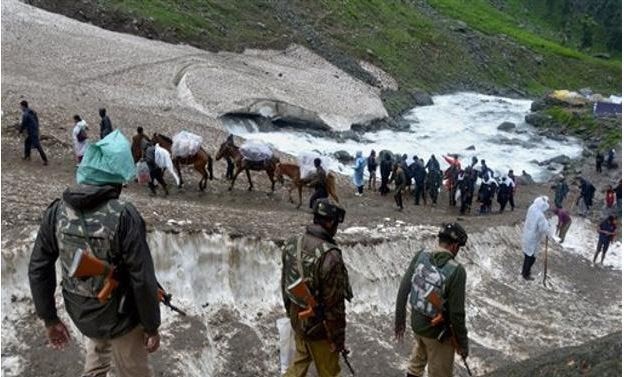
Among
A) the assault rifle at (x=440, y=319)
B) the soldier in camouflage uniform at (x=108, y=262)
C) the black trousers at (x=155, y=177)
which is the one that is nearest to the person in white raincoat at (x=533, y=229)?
the black trousers at (x=155, y=177)

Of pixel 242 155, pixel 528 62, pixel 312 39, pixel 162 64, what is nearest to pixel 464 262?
pixel 242 155

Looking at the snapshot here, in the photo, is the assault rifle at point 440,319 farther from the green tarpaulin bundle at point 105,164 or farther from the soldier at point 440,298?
the green tarpaulin bundle at point 105,164

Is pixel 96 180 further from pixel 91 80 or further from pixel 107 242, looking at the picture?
pixel 91 80

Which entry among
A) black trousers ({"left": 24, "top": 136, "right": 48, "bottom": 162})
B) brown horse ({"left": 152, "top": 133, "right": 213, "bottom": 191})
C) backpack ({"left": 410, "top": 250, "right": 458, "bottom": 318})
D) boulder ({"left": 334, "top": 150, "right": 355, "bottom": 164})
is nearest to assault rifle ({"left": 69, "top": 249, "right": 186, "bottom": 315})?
backpack ({"left": 410, "top": 250, "right": 458, "bottom": 318})

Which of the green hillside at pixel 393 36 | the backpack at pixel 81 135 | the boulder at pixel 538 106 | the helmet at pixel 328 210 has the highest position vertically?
the green hillside at pixel 393 36

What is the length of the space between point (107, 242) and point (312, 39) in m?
48.1

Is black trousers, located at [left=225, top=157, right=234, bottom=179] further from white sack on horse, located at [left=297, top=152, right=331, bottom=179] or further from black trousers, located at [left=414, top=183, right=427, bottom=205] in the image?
black trousers, located at [left=414, top=183, right=427, bottom=205]

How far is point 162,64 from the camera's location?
35375mm

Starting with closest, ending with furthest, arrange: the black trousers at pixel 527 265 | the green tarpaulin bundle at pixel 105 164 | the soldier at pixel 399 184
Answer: the green tarpaulin bundle at pixel 105 164 → the black trousers at pixel 527 265 → the soldier at pixel 399 184

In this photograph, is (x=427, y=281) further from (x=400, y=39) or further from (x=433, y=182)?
(x=400, y=39)

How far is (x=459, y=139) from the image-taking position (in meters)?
43.1

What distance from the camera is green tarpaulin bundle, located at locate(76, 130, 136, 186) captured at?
5.04 meters

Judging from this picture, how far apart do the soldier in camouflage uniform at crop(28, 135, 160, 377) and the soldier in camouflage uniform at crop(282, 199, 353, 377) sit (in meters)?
1.59

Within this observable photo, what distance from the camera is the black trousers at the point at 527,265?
1717 centimetres
